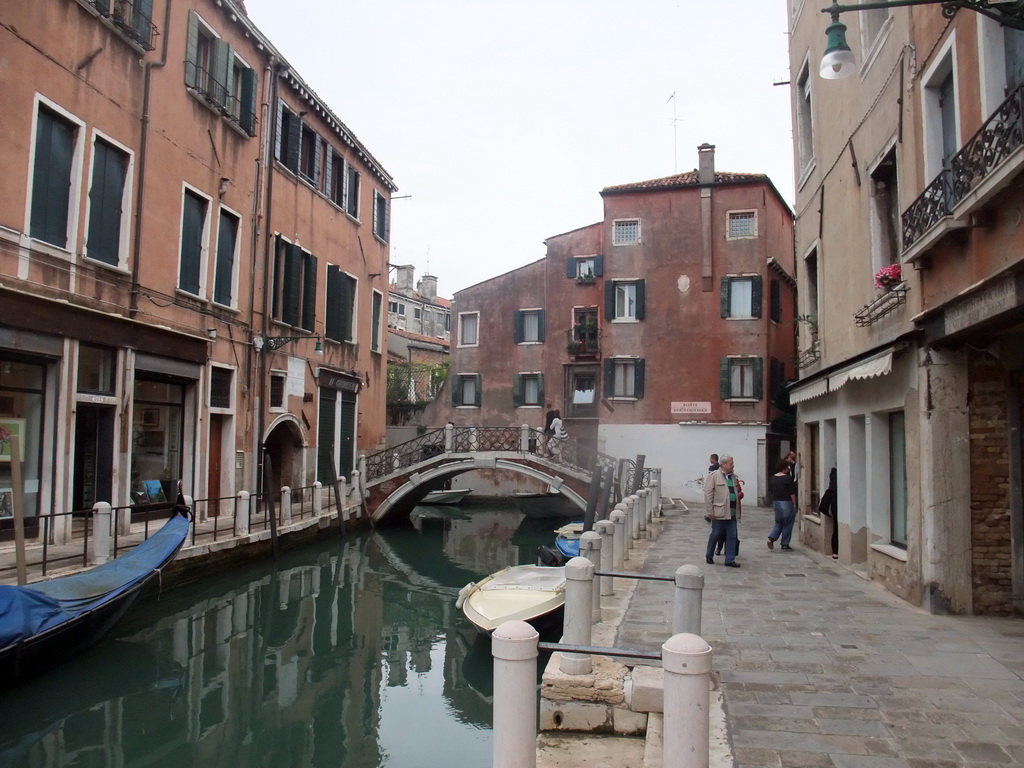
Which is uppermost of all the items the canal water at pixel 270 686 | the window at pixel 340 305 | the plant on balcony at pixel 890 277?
the window at pixel 340 305

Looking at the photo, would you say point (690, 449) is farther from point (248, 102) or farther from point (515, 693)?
point (515, 693)

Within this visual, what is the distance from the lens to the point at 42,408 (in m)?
10.6

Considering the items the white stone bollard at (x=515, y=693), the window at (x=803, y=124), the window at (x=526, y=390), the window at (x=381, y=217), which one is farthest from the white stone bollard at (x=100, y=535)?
the window at (x=526, y=390)

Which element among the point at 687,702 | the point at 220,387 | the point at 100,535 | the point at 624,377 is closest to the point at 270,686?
the point at 100,535

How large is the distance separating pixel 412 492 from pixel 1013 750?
19.1 meters

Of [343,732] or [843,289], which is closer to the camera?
[343,732]

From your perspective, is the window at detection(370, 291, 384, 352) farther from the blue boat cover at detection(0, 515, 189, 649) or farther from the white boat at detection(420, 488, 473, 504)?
the blue boat cover at detection(0, 515, 189, 649)

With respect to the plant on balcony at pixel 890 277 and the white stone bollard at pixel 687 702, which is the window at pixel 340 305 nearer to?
the plant on balcony at pixel 890 277

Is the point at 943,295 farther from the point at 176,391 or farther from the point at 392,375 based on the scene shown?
the point at 392,375

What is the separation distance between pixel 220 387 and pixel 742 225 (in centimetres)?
1624

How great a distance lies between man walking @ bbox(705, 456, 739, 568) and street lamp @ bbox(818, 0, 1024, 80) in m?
5.00

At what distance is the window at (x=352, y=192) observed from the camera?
66.5 feet

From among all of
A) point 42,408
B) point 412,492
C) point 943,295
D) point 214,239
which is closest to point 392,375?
point 412,492

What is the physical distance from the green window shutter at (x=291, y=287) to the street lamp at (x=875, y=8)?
13.1 metres
